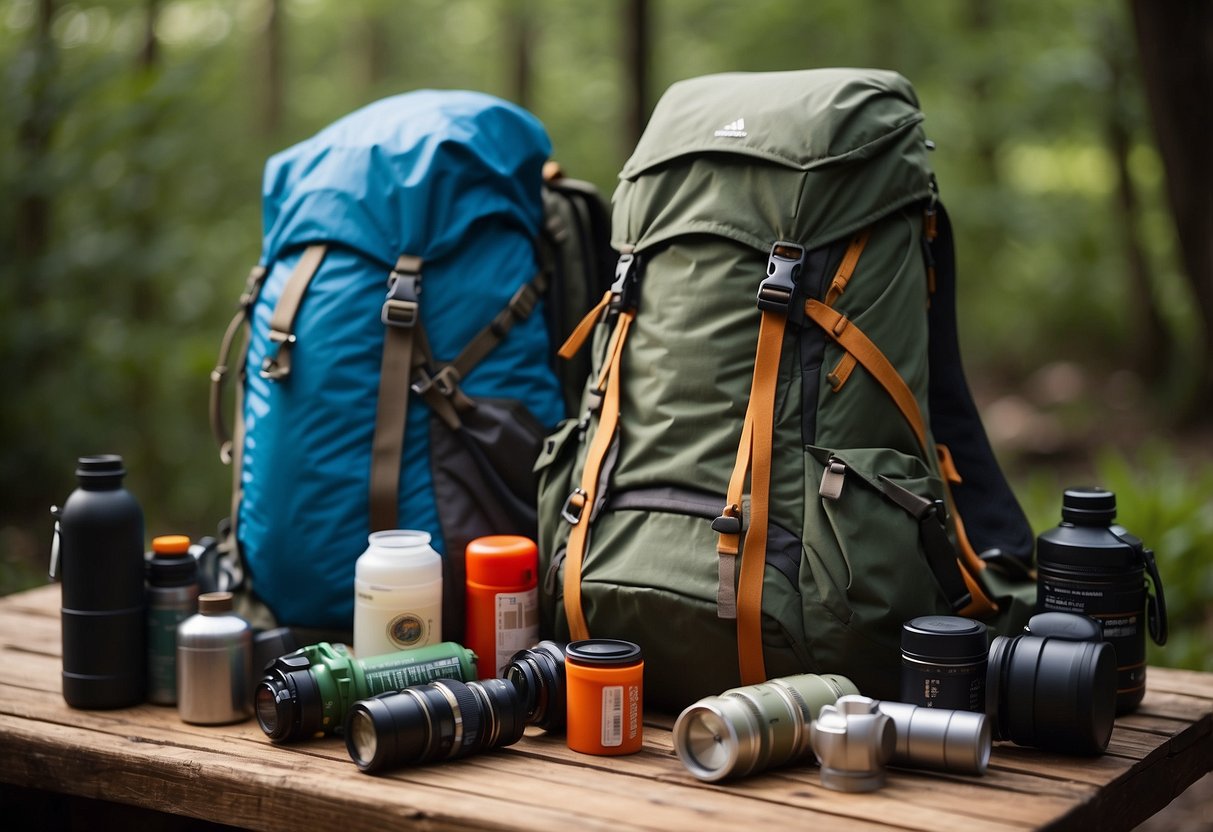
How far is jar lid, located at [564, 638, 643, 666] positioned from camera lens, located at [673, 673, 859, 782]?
15 centimetres

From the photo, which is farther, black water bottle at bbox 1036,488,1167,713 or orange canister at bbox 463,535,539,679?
orange canister at bbox 463,535,539,679

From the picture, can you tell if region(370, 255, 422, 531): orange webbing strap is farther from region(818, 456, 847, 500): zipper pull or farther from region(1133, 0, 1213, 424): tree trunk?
region(1133, 0, 1213, 424): tree trunk

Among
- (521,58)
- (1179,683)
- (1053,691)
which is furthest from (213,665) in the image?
(521,58)

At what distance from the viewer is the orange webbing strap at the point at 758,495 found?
2027mm

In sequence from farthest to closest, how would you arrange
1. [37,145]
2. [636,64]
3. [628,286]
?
[37,145], [636,64], [628,286]

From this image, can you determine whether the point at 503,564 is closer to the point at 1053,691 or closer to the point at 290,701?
the point at 290,701

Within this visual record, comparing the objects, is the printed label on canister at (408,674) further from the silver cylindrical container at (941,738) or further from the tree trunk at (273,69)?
the tree trunk at (273,69)

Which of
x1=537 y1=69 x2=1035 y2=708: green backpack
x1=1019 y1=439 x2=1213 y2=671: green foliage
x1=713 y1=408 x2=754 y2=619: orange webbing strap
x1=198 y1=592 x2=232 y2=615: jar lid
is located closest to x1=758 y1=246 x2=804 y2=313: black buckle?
x1=537 y1=69 x2=1035 y2=708: green backpack

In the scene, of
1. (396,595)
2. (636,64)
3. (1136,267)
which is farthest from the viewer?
(1136,267)

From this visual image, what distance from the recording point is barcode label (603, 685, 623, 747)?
1.99 metres

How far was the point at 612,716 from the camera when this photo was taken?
199cm

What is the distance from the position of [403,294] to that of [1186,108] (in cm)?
197

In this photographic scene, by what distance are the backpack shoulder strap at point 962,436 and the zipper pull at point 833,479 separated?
462 millimetres

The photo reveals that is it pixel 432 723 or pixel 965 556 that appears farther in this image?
pixel 965 556
